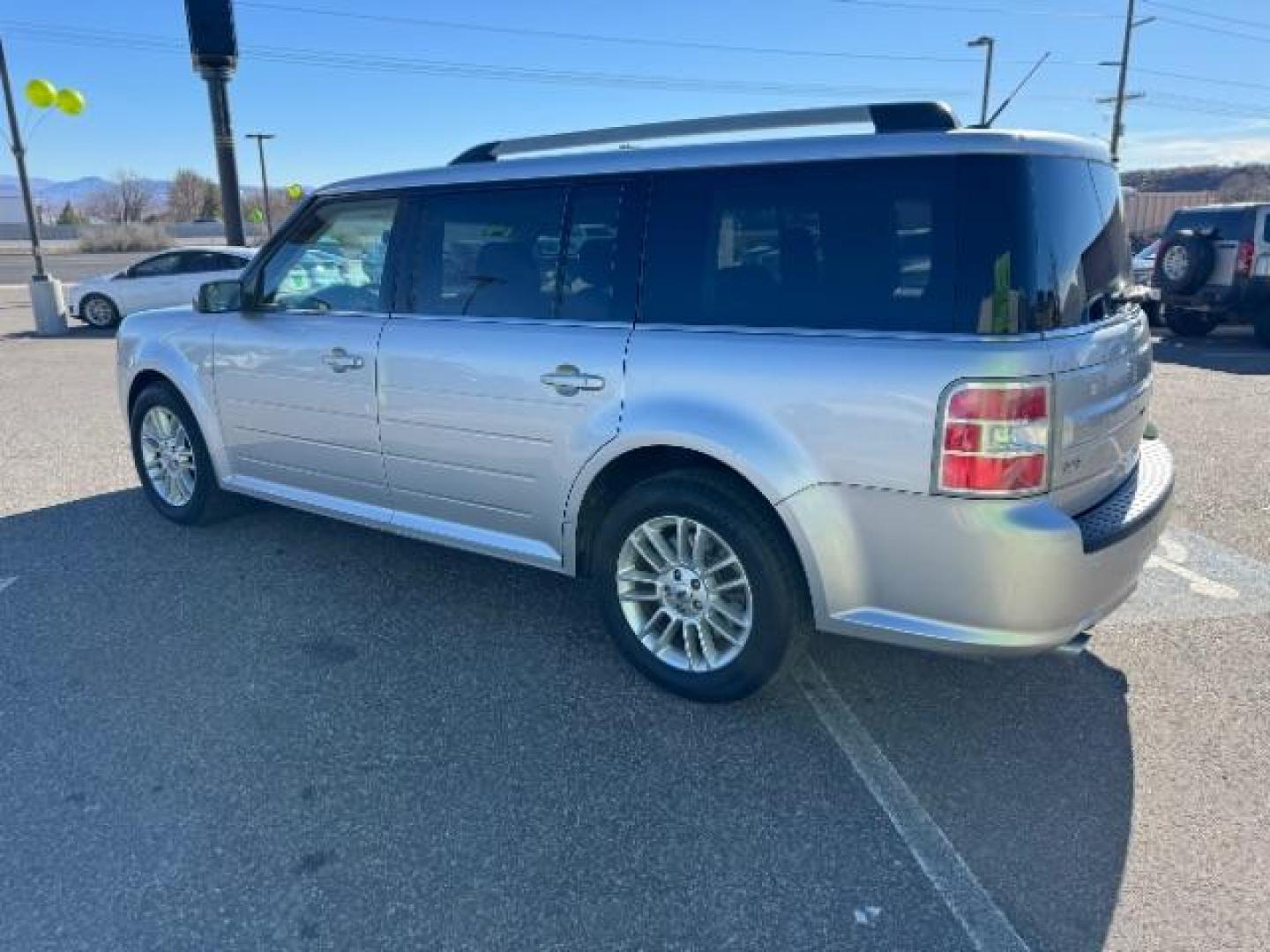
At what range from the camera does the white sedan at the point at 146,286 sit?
599 inches

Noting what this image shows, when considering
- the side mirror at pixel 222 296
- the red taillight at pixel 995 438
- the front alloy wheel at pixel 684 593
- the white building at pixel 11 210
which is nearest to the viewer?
the red taillight at pixel 995 438

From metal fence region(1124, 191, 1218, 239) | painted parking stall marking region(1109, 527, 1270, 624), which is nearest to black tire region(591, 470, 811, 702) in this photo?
painted parking stall marking region(1109, 527, 1270, 624)

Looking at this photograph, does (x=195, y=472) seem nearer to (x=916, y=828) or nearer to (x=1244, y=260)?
(x=916, y=828)

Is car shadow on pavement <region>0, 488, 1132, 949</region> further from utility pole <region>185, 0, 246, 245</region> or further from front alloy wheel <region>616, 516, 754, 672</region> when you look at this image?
utility pole <region>185, 0, 246, 245</region>

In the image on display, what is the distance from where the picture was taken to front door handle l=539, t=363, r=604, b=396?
10.5 ft

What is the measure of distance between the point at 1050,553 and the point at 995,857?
2.76 ft

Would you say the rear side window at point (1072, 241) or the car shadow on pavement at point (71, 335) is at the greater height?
the rear side window at point (1072, 241)

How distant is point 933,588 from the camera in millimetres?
2664

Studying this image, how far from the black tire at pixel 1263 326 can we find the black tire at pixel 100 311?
17.5 metres

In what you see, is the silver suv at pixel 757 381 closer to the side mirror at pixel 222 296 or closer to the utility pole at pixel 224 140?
the side mirror at pixel 222 296

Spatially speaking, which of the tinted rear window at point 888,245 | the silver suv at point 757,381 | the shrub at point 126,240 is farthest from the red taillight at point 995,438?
the shrub at point 126,240

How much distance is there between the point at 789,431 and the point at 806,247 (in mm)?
591

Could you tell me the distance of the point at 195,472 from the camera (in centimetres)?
490

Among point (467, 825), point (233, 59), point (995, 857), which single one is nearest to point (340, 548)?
point (467, 825)
